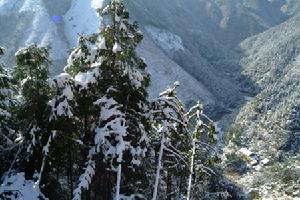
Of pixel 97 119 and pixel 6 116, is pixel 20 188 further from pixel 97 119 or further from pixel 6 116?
pixel 97 119

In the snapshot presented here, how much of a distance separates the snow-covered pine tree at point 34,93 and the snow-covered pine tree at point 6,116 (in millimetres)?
1134

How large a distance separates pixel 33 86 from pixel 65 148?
352cm

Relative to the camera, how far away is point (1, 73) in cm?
2912

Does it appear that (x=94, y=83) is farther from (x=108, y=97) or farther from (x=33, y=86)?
(x=33, y=86)

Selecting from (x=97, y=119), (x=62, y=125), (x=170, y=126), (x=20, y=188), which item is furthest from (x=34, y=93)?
(x=170, y=126)

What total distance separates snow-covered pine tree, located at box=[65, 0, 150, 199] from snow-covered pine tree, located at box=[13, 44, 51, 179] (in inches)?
78.2

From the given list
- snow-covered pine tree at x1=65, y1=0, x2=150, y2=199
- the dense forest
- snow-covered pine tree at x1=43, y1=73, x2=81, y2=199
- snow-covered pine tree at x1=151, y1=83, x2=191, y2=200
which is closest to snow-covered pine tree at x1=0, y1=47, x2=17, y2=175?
the dense forest

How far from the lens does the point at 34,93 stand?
27.1 meters

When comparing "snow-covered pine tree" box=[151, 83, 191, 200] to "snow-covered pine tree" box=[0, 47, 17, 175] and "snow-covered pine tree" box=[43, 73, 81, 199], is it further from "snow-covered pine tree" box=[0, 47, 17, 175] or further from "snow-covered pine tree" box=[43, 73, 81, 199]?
"snow-covered pine tree" box=[0, 47, 17, 175]

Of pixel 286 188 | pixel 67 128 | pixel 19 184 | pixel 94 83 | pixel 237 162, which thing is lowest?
pixel 19 184

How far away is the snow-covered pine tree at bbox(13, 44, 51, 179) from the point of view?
88.5ft

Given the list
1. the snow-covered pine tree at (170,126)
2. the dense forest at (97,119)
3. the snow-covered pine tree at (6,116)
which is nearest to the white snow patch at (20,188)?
the dense forest at (97,119)

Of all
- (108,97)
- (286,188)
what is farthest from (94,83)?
(286,188)

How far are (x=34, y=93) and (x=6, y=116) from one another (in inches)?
128
